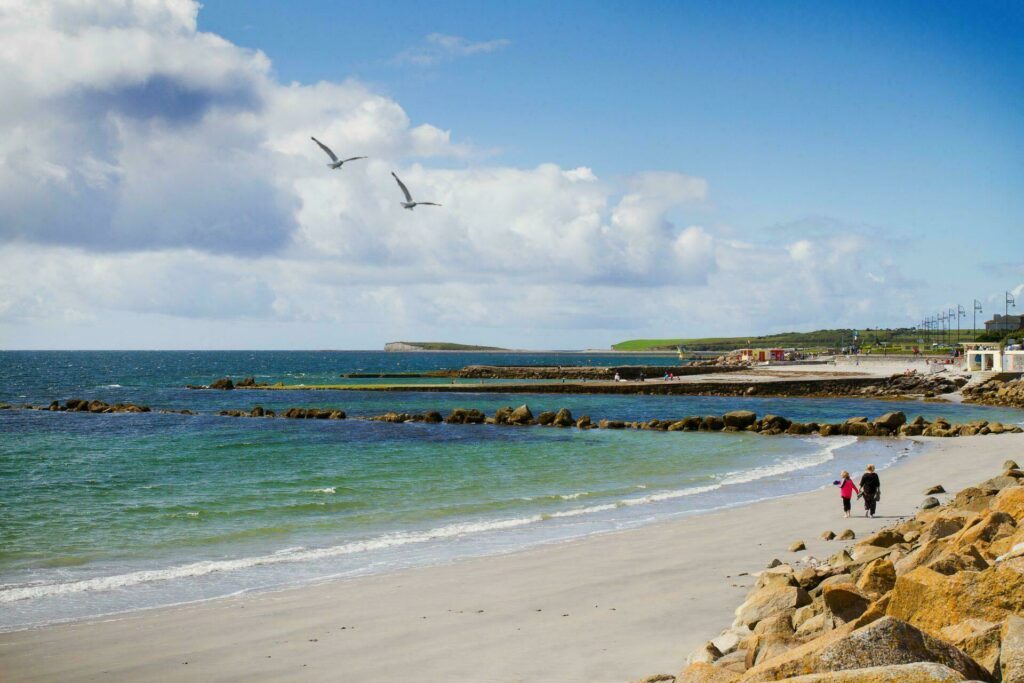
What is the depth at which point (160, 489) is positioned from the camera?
27250 millimetres

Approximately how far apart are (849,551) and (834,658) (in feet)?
29.6

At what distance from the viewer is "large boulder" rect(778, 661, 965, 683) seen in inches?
187

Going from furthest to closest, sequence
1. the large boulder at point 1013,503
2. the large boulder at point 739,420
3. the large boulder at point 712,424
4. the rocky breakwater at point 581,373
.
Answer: the rocky breakwater at point 581,373, the large boulder at point 712,424, the large boulder at point 739,420, the large boulder at point 1013,503

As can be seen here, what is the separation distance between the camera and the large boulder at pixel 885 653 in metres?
5.52

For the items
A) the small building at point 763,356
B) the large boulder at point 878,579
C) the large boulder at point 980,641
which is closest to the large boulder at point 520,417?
the large boulder at point 878,579

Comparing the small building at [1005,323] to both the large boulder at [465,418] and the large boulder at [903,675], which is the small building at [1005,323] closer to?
the large boulder at [465,418]

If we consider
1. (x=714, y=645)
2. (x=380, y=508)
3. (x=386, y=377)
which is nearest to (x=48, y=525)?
(x=380, y=508)

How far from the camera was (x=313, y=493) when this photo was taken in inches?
1026

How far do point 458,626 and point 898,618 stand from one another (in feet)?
24.8

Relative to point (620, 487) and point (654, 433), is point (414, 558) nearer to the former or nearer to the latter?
point (620, 487)

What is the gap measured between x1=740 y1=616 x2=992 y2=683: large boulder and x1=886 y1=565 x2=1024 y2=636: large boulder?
1.57 m

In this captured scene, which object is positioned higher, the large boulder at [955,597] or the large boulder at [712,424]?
the large boulder at [955,597]

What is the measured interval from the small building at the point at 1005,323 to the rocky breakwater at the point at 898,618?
164161 mm

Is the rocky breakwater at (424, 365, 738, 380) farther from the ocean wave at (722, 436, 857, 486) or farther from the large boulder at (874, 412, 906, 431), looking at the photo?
the ocean wave at (722, 436, 857, 486)
